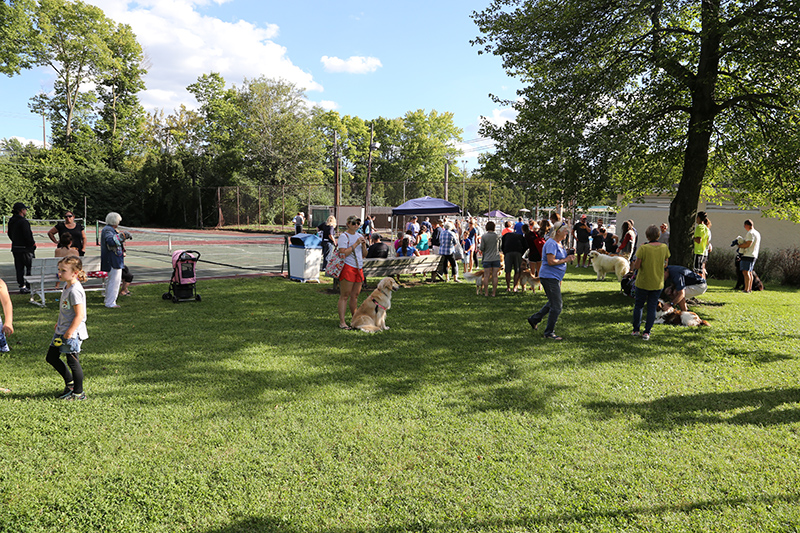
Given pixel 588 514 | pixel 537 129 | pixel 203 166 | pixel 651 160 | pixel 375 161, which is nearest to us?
pixel 588 514

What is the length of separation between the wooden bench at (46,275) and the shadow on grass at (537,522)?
24.3ft

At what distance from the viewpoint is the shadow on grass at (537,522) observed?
2.97 metres

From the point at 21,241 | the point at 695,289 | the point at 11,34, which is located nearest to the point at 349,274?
the point at 695,289

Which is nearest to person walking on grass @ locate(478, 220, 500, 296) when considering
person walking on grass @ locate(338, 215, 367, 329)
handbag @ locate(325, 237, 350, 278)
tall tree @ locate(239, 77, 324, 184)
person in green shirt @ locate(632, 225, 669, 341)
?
person in green shirt @ locate(632, 225, 669, 341)

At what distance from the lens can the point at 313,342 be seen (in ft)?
23.1

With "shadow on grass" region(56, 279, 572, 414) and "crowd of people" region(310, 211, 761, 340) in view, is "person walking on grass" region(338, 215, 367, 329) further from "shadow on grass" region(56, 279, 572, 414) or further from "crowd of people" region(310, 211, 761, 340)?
"shadow on grass" region(56, 279, 572, 414)

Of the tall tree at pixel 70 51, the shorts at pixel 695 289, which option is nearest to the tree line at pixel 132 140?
the tall tree at pixel 70 51

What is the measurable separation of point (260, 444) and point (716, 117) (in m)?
11.7

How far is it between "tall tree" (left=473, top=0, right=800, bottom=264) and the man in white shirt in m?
0.85

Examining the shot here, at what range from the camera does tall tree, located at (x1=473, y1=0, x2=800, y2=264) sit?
386 inches

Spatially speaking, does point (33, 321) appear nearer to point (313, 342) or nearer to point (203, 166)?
point (313, 342)

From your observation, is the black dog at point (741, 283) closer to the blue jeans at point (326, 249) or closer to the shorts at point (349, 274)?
the blue jeans at point (326, 249)

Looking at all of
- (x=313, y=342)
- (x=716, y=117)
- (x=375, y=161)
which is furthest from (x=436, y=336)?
(x=375, y=161)

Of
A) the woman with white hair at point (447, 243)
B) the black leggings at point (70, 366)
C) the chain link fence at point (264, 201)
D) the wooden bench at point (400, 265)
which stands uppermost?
the chain link fence at point (264, 201)
